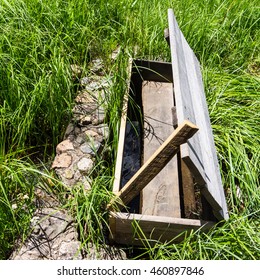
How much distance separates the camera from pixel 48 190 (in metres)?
2.44

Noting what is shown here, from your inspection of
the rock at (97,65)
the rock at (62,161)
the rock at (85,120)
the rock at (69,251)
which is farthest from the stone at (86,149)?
the rock at (97,65)

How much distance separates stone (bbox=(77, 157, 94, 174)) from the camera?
257 centimetres

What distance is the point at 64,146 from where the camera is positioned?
8.89ft

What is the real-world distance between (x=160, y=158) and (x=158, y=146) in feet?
3.75

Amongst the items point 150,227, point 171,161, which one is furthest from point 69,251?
point 171,161

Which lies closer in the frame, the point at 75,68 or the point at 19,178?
the point at 19,178

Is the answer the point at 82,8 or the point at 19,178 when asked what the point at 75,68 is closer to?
the point at 82,8

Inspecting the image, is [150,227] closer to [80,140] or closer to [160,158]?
[160,158]

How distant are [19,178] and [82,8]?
5.47 feet

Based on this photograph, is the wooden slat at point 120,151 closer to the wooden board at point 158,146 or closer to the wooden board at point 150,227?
the wooden board at point 150,227

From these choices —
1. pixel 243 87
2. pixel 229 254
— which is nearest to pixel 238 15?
pixel 243 87

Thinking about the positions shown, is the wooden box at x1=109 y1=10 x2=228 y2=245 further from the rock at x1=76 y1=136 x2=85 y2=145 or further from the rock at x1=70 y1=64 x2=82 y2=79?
the rock at x1=70 y1=64 x2=82 y2=79

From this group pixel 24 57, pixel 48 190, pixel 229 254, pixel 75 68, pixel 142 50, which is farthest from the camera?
pixel 142 50

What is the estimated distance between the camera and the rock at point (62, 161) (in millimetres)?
2580
